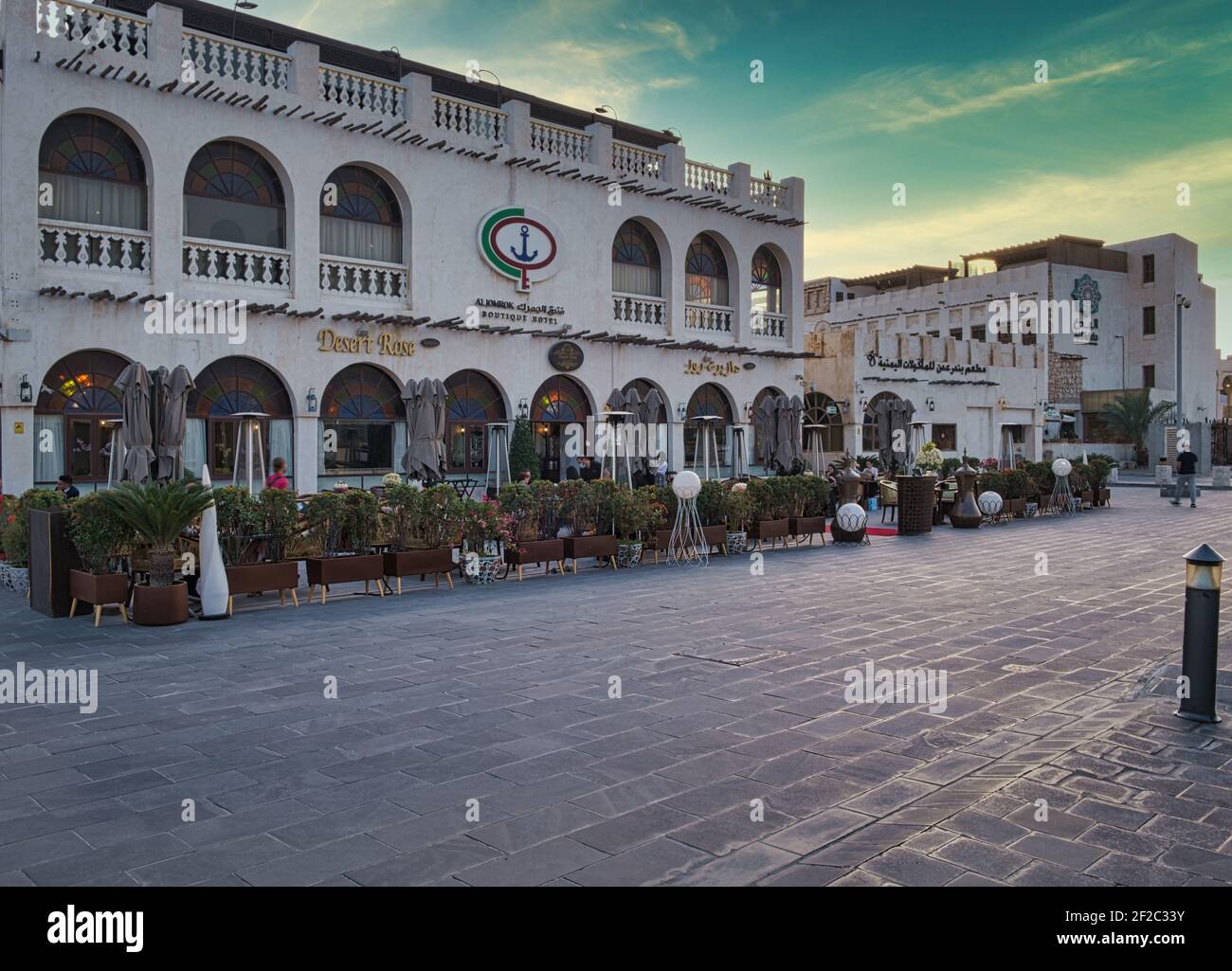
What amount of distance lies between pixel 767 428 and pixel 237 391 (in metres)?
12.8

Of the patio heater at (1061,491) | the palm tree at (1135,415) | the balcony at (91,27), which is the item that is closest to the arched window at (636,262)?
the patio heater at (1061,491)

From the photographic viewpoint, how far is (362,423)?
21.2 meters

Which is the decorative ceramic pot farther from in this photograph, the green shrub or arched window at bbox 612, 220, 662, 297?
arched window at bbox 612, 220, 662, 297

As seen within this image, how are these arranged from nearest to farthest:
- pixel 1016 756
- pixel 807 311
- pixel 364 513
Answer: pixel 1016 756, pixel 364 513, pixel 807 311

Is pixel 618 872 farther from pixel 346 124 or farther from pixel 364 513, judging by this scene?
pixel 346 124

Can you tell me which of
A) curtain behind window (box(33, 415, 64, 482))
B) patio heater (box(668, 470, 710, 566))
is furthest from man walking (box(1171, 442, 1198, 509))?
curtain behind window (box(33, 415, 64, 482))

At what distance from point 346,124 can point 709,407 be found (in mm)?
13454

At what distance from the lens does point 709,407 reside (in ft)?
94.4

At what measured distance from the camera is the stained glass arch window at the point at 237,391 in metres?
18.6

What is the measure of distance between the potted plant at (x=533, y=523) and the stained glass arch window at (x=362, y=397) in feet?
25.2

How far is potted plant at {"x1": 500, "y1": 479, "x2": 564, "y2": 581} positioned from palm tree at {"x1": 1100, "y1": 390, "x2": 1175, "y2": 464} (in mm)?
47827

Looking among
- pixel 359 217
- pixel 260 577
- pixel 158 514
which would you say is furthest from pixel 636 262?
pixel 158 514
